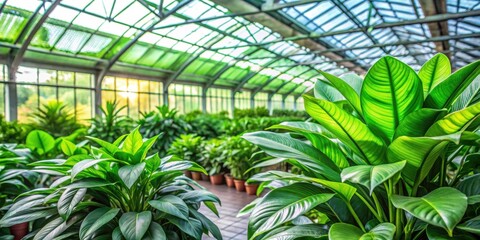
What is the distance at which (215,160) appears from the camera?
5164 millimetres

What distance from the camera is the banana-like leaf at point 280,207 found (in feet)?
3.44

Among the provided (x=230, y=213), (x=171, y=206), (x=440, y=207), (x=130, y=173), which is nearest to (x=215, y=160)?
(x=230, y=213)

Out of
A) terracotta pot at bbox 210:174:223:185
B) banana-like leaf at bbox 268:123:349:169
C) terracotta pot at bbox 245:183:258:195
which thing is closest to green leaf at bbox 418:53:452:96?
banana-like leaf at bbox 268:123:349:169

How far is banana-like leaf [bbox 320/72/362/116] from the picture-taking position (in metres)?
1.09

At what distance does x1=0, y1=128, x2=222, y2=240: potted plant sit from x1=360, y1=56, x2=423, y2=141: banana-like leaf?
2.96 ft

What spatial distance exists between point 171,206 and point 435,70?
3.86 feet

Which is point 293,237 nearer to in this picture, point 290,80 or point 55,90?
point 55,90

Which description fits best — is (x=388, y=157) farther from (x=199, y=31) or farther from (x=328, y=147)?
(x=199, y=31)

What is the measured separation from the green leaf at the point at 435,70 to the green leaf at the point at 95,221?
1368 millimetres

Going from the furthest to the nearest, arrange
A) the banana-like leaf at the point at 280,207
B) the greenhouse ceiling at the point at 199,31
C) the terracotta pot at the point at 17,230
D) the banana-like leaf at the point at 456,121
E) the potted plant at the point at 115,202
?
the greenhouse ceiling at the point at 199,31 → the terracotta pot at the point at 17,230 → the potted plant at the point at 115,202 → the banana-like leaf at the point at 280,207 → the banana-like leaf at the point at 456,121

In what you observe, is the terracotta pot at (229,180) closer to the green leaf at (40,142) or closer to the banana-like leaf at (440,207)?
the green leaf at (40,142)

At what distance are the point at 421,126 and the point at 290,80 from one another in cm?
2173

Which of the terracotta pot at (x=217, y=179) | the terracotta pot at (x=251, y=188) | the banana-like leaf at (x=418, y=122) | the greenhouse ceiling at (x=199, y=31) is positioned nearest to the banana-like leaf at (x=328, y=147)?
the banana-like leaf at (x=418, y=122)

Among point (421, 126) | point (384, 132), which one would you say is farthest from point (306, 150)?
point (421, 126)
